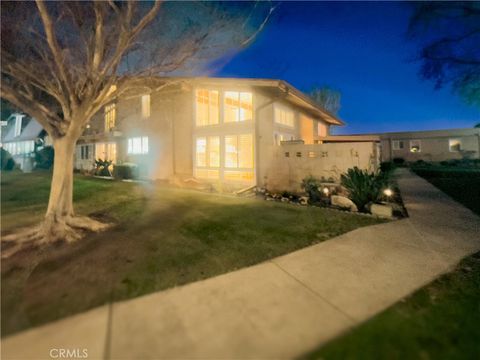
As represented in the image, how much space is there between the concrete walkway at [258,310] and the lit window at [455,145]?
31.2 metres

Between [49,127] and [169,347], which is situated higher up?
[49,127]

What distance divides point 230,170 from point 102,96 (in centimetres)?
712

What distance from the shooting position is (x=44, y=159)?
817 inches

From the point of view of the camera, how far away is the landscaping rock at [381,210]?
266 inches

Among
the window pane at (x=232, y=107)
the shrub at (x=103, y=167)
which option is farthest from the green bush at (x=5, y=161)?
the window pane at (x=232, y=107)

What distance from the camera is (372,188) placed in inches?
292

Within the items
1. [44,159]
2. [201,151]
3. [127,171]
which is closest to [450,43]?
[201,151]

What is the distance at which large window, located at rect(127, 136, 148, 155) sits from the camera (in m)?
14.6

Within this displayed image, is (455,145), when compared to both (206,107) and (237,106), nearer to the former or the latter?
(237,106)

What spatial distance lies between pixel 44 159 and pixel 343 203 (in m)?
24.9

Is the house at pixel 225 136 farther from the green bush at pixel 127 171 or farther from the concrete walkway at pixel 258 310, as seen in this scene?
the concrete walkway at pixel 258 310

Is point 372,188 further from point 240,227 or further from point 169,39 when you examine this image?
point 169,39

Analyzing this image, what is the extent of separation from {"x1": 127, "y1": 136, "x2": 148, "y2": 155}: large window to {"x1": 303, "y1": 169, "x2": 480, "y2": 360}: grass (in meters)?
14.5

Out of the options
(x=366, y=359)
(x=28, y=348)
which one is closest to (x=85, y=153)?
(x=28, y=348)
